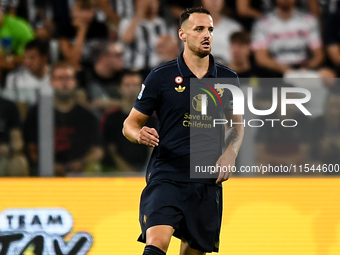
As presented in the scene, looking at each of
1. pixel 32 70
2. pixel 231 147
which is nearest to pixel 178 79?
pixel 231 147

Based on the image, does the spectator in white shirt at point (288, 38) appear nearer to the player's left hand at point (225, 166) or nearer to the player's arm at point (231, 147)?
the player's arm at point (231, 147)

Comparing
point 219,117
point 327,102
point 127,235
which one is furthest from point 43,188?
point 327,102

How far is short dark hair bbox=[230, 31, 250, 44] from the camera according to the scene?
7094 millimetres

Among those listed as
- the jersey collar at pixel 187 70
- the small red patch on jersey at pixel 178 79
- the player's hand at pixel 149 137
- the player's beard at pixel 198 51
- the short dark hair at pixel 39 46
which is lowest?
the player's hand at pixel 149 137

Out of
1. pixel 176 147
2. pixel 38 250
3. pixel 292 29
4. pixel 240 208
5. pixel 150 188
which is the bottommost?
pixel 38 250

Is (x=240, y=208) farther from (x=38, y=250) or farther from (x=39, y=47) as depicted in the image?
(x=39, y=47)

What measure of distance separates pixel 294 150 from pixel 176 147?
6.59ft

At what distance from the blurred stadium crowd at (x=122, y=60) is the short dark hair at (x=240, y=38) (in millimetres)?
16

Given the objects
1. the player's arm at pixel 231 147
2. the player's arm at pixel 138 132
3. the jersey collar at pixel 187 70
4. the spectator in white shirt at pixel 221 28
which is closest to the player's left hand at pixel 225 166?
the player's arm at pixel 231 147

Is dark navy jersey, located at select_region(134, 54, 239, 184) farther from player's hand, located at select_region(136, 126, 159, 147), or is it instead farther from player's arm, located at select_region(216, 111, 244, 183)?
player's hand, located at select_region(136, 126, 159, 147)

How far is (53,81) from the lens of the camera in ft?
20.8

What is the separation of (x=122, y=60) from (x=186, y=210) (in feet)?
11.7

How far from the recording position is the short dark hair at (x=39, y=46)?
22.8 ft

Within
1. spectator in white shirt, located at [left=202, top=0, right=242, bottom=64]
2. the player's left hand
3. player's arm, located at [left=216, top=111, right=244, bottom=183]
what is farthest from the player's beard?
spectator in white shirt, located at [left=202, top=0, right=242, bottom=64]
